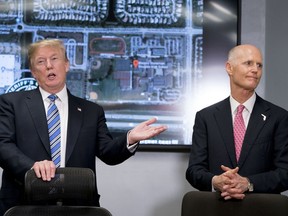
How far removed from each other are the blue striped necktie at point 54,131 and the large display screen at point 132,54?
102 centimetres

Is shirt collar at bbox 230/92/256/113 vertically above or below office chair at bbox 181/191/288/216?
above

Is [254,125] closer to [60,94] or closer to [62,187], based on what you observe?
[60,94]

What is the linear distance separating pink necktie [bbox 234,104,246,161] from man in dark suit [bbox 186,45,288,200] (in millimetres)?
12

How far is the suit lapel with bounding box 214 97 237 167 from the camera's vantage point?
3.06 metres

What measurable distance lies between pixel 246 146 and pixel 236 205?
1.88 feet

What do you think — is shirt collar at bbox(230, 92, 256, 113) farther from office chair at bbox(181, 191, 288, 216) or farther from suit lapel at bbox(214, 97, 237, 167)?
office chair at bbox(181, 191, 288, 216)

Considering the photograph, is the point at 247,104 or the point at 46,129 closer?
the point at 46,129

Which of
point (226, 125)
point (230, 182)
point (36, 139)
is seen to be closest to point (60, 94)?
point (36, 139)

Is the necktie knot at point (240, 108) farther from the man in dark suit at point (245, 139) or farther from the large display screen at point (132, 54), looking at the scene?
the large display screen at point (132, 54)

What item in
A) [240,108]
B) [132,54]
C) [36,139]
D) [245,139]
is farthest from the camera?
[132,54]

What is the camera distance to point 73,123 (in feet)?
9.93

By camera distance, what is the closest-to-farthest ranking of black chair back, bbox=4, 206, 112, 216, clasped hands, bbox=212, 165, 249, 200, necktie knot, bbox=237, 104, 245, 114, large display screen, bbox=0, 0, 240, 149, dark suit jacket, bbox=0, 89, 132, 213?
1. black chair back, bbox=4, 206, 112, 216
2. clasped hands, bbox=212, 165, 249, 200
3. dark suit jacket, bbox=0, 89, 132, 213
4. necktie knot, bbox=237, 104, 245, 114
5. large display screen, bbox=0, 0, 240, 149

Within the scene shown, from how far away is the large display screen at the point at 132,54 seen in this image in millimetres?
4035

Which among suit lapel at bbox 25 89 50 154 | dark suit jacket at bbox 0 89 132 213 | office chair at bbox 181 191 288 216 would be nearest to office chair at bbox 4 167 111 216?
office chair at bbox 181 191 288 216
